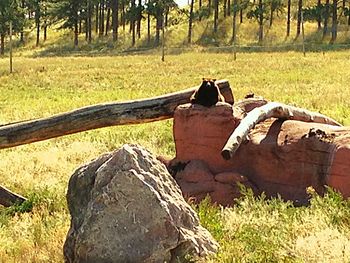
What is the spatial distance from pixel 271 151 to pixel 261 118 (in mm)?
411

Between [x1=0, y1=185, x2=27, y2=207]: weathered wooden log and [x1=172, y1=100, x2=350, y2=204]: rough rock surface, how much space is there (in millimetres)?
2173

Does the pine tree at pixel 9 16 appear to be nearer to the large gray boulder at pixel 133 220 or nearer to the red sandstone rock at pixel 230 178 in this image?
the red sandstone rock at pixel 230 178

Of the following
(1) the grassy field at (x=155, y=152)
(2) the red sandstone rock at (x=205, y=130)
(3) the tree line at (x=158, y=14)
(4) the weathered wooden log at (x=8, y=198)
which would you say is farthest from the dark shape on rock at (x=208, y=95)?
(3) the tree line at (x=158, y=14)

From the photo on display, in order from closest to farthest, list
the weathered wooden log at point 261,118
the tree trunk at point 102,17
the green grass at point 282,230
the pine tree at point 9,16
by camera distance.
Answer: the green grass at point 282,230 → the weathered wooden log at point 261,118 → the pine tree at point 9,16 → the tree trunk at point 102,17

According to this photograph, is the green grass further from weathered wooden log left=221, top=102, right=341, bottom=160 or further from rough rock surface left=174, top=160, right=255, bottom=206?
weathered wooden log left=221, top=102, right=341, bottom=160

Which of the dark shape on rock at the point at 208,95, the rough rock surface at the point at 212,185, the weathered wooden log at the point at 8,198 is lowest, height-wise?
the weathered wooden log at the point at 8,198

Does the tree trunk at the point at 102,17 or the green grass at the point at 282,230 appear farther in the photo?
the tree trunk at the point at 102,17

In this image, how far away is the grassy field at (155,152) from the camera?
520 cm

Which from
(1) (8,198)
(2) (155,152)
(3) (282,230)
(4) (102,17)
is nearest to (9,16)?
(4) (102,17)

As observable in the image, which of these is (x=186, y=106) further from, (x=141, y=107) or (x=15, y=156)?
(x=15, y=156)

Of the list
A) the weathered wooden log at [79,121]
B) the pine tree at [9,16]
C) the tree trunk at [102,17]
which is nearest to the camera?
the weathered wooden log at [79,121]

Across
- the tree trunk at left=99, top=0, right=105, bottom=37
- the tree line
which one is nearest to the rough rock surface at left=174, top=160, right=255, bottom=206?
the tree line

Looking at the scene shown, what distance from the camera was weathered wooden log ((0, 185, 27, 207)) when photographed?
26.2 ft

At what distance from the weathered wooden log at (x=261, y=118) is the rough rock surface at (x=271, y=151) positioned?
0.20m
